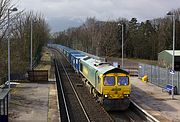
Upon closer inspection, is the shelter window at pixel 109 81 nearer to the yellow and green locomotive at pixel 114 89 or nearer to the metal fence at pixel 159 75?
the yellow and green locomotive at pixel 114 89

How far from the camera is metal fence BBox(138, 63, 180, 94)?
29.9m

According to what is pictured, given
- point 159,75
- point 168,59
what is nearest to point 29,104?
point 159,75

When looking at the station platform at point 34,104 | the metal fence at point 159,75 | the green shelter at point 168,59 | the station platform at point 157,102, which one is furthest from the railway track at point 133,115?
the green shelter at point 168,59

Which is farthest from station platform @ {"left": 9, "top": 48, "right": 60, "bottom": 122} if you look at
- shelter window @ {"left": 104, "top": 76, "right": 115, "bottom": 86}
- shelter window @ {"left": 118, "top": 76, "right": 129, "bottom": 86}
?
shelter window @ {"left": 118, "top": 76, "right": 129, "bottom": 86}

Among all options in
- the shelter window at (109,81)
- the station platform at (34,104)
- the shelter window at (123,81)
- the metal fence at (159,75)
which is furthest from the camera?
the metal fence at (159,75)

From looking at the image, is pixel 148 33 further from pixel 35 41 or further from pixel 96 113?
pixel 96 113

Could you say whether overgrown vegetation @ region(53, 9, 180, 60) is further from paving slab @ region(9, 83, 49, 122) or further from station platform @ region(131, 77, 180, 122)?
paving slab @ region(9, 83, 49, 122)

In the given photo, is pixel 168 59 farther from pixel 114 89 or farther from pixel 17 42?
pixel 114 89

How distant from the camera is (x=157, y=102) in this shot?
83.9 feet

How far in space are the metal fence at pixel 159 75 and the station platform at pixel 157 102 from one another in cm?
85

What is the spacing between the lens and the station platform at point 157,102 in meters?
20.8

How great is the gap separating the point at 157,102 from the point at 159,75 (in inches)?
375

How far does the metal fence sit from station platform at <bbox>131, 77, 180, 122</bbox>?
2.78ft

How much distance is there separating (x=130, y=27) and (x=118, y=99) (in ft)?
264
